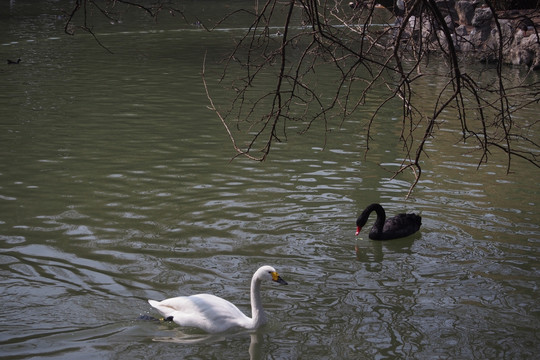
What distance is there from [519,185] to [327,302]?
529 centimetres

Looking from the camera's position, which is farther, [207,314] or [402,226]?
[402,226]

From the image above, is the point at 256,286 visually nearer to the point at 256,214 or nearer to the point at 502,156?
the point at 256,214

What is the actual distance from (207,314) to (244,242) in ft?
7.43

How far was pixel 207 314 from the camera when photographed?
662 cm

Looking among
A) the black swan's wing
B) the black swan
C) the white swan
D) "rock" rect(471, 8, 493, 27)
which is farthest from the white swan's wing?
"rock" rect(471, 8, 493, 27)

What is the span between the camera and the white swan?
663cm

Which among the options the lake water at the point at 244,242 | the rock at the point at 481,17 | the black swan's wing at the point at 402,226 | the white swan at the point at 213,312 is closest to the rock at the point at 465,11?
the rock at the point at 481,17

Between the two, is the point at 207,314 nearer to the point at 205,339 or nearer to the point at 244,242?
the point at 205,339

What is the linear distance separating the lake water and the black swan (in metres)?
0.18

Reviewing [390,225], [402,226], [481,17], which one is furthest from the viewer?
[481,17]

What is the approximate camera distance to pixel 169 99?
1662 cm

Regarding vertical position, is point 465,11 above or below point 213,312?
above

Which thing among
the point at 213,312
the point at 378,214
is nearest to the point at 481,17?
the point at 378,214

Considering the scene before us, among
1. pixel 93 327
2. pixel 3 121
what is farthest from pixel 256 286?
pixel 3 121
